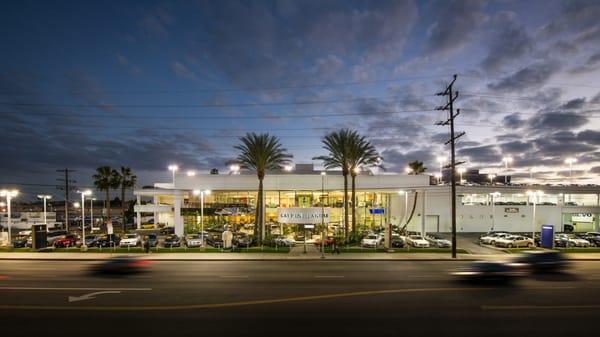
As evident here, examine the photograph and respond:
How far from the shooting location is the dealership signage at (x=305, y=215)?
3284cm

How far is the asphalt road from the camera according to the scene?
1068 cm

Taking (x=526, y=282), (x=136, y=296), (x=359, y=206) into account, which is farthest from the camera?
(x=359, y=206)

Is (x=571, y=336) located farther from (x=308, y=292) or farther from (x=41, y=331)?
(x=41, y=331)

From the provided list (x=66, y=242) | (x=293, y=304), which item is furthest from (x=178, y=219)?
(x=293, y=304)

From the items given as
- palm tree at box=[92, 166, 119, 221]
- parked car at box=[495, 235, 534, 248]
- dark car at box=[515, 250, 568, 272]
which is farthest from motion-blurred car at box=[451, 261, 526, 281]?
palm tree at box=[92, 166, 119, 221]

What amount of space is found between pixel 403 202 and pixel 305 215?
98.7 ft

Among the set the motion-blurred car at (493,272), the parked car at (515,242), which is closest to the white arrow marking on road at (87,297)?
the motion-blurred car at (493,272)

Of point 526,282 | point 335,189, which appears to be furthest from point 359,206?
point 526,282

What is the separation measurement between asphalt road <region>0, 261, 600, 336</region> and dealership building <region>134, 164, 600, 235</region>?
31.0 metres

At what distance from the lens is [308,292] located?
15.6m

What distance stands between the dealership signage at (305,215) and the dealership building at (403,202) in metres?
15.6

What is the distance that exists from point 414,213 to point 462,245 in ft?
53.8

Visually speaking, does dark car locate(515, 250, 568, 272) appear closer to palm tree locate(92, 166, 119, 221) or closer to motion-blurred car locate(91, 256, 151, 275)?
motion-blurred car locate(91, 256, 151, 275)

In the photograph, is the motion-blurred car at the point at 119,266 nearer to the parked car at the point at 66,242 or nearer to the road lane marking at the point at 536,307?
the road lane marking at the point at 536,307
